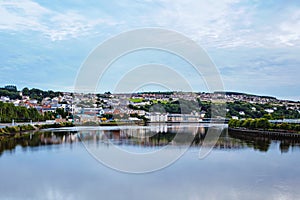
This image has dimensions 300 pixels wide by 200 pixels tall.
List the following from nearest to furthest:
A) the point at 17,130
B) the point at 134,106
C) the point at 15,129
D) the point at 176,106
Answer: the point at 15,129, the point at 17,130, the point at 134,106, the point at 176,106

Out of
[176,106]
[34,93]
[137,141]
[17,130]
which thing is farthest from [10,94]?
[137,141]

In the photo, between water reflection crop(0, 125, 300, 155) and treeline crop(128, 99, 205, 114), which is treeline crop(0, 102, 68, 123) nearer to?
water reflection crop(0, 125, 300, 155)

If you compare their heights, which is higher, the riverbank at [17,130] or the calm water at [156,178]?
the riverbank at [17,130]

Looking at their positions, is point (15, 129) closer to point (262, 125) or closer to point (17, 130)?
point (17, 130)

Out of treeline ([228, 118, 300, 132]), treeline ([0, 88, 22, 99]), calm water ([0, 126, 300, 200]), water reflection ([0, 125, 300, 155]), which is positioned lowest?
calm water ([0, 126, 300, 200])

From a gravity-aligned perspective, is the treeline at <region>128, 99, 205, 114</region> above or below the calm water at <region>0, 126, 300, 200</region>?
above

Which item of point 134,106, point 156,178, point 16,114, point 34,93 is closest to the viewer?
point 156,178

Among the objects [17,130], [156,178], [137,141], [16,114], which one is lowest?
[156,178]

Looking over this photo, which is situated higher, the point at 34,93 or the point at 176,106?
the point at 34,93

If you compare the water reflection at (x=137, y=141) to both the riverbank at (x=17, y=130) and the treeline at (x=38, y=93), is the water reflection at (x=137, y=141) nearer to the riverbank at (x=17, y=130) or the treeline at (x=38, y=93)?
the riverbank at (x=17, y=130)

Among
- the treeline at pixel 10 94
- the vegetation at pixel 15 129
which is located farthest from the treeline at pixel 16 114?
the treeline at pixel 10 94

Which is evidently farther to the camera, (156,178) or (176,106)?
(176,106)

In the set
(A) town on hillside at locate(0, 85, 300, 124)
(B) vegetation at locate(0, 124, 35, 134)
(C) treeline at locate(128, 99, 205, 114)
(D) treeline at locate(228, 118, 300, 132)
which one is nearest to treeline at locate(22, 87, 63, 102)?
(A) town on hillside at locate(0, 85, 300, 124)

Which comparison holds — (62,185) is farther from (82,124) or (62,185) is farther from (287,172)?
(82,124)
